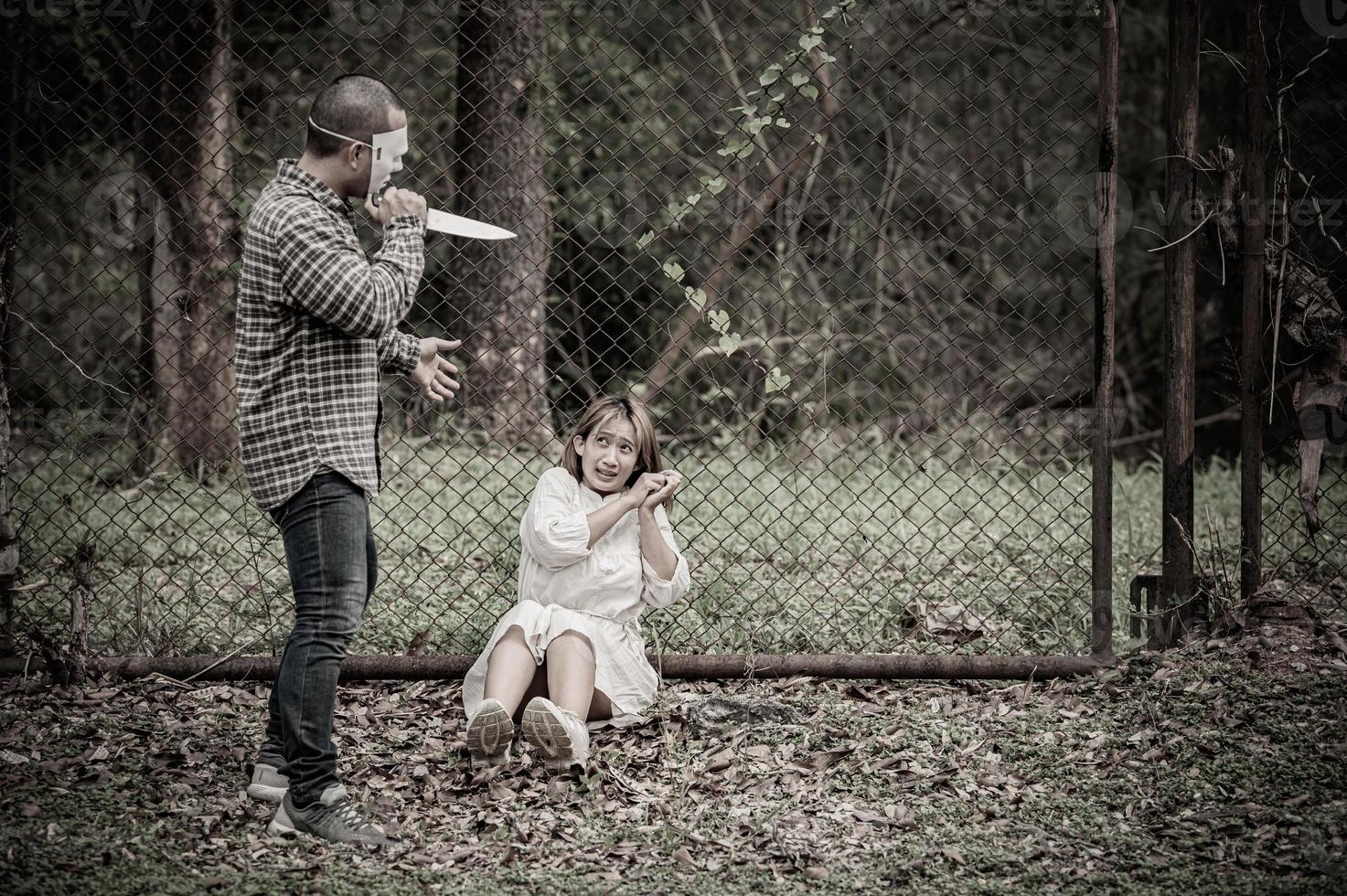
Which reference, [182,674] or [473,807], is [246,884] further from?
[182,674]

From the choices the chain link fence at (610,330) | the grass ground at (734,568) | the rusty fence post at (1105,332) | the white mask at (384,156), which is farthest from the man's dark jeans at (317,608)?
the rusty fence post at (1105,332)

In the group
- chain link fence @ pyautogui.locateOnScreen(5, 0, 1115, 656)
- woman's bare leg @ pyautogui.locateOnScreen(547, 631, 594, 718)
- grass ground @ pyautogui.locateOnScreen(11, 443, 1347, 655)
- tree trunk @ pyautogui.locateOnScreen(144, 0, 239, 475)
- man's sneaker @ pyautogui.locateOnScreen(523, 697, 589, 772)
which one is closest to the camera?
man's sneaker @ pyautogui.locateOnScreen(523, 697, 589, 772)

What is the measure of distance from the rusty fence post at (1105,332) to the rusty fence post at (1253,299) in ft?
1.49

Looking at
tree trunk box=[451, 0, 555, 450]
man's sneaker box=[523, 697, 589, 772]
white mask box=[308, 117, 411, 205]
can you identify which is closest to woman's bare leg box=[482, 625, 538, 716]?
man's sneaker box=[523, 697, 589, 772]

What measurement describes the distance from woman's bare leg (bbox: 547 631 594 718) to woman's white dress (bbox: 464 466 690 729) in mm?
36

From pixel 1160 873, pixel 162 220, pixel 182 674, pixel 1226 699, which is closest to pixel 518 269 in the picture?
pixel 162 220

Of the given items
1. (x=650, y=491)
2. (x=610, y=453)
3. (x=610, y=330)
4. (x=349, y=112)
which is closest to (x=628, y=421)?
(x=610, y=453)

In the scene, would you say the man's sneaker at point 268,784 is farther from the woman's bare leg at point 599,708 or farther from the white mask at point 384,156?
the white mask at point 384,156

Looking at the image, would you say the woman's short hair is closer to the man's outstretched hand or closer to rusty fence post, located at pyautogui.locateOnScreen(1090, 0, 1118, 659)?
the man's outstretched hand

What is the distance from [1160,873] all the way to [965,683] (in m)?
1.17

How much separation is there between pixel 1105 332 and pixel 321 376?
2.47 m

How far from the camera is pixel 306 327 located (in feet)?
8.28

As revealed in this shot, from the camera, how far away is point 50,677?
3480 mm

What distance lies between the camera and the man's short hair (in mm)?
2492
